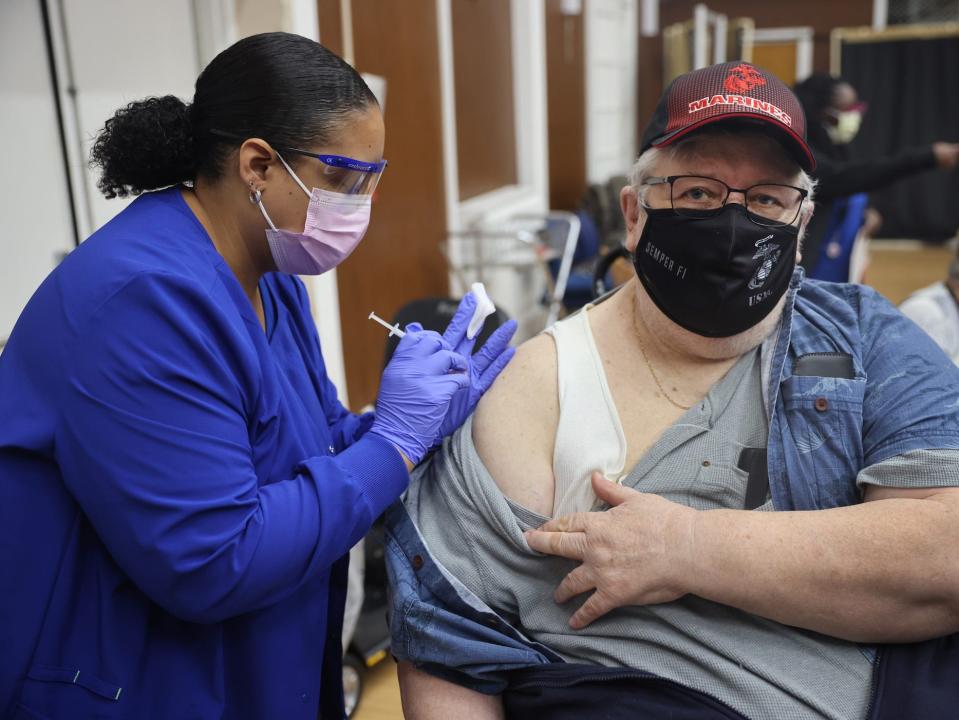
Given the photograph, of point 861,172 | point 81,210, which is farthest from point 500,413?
point 861,172

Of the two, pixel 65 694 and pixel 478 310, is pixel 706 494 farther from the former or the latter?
pixel 65 694

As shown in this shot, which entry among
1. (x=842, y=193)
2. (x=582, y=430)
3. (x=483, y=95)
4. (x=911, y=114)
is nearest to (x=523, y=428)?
(x=582, y=430)

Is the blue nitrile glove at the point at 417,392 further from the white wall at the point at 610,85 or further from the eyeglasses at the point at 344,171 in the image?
the white wall at the point at 610,85

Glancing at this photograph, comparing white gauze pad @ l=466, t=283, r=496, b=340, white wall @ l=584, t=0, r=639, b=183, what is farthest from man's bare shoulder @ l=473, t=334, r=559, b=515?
white wall @ l=584, t=0, r=639, b=183

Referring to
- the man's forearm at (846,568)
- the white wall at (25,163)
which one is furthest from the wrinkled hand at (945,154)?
the white wall at (25,163)

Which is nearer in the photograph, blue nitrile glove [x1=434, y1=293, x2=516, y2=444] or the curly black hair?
the curly black hair

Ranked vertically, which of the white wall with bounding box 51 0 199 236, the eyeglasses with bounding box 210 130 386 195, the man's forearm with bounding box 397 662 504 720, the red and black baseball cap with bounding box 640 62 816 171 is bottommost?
the man's forearm with bounding box 397 662 504 720

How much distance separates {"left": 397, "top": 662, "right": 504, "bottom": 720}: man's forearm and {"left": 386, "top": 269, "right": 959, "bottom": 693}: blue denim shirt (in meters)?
0.02

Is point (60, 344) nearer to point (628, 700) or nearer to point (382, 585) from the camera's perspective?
point (628, 700)

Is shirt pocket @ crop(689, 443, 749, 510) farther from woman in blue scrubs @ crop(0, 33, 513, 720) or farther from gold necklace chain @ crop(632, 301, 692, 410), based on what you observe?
woman in blue scrubs @ crop(0, 33, 513, 720)

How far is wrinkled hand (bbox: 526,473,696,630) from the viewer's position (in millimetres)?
1156

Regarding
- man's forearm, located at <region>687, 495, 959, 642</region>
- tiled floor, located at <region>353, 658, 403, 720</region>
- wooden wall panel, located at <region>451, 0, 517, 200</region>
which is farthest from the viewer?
wooden wall panel, located at <region>451, 0, 517, 200</region>

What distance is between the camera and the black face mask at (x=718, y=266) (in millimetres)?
1274

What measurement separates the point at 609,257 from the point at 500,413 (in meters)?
0.56
